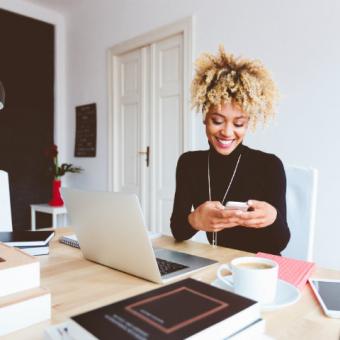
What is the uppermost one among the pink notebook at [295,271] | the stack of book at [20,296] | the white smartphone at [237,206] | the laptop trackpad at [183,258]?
the white smartphone at [237,206]

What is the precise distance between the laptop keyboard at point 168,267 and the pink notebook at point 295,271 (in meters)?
0.25

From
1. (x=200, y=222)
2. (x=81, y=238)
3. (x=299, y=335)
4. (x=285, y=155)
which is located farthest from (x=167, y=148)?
(x=299, y=335)

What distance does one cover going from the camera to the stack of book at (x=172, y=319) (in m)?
0.44

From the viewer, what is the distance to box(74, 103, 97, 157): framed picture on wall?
3.80 m

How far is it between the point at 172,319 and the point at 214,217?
668 mm

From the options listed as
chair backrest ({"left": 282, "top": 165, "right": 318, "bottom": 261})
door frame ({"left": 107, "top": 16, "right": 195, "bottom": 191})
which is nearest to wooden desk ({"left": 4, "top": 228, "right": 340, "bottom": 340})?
chair backrest ({"left": 282, "top": 165, "right": 318, "bottom": 261})

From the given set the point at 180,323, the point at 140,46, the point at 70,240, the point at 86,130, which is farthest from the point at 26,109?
the point at 180,323

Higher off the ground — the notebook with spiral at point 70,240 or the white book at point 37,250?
the white book at point 37,250

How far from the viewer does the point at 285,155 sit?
2316 millimetres

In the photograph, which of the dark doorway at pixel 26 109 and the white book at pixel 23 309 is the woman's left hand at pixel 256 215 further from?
the dark doorway at pixel 26 109

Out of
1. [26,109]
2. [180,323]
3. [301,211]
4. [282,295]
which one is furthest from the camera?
[26,109]

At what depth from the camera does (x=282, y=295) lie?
27.9 inches

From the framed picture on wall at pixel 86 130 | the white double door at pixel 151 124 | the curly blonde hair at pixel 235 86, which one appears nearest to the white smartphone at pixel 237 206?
the curly blonde hair at pixel 235 86

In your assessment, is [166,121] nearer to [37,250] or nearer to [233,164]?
[233,164]
